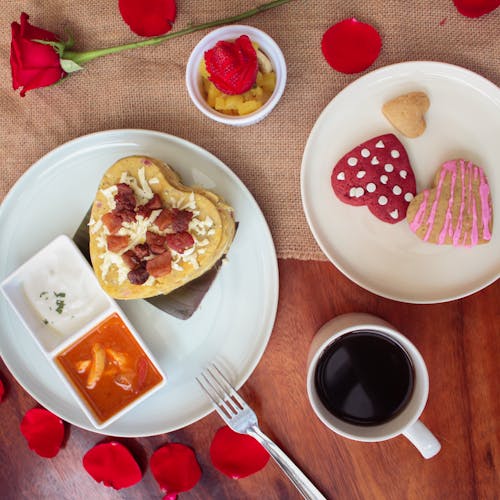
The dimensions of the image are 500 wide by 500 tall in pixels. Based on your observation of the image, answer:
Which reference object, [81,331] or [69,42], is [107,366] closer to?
[81,331]

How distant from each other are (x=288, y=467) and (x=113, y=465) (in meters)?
0.45

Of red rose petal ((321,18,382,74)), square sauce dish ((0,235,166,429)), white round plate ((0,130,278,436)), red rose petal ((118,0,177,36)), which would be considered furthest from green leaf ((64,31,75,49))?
red rose petal ((321,18,382,74))

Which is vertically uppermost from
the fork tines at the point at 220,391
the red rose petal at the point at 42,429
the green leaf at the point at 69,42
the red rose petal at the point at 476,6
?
the green leaf at the point at 69,42

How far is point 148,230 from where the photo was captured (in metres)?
1.16

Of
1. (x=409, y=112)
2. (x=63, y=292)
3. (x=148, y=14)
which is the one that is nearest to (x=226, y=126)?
(x=148, y=14)

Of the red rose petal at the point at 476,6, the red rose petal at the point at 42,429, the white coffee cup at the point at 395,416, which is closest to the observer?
the white coffee cup at the point at 395,416

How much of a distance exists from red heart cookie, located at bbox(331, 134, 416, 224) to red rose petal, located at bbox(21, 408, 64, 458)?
0.93 meters

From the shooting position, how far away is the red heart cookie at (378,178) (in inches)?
48.3

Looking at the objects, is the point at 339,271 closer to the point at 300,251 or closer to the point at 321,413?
the point at 300,251

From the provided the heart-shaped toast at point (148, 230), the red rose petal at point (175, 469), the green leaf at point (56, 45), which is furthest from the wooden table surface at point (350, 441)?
the green leaf at point (56, 45)

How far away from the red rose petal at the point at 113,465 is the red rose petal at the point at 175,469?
0.06 meters

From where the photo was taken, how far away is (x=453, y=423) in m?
1.32

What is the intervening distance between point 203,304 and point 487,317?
27.6 inches

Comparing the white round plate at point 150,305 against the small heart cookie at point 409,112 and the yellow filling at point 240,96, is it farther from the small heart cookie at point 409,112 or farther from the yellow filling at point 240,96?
the small heart cookie at point 409,112
